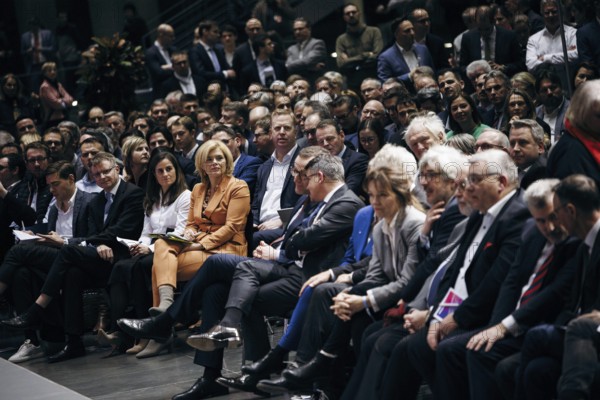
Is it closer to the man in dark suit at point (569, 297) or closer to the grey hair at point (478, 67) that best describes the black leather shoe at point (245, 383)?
the man in dark suit at point (569, 297)

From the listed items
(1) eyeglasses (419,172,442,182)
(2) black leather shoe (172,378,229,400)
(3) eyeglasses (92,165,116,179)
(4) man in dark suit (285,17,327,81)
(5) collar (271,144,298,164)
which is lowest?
(2) black leather shoe (172,378,229,400)

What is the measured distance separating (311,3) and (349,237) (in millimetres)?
9477

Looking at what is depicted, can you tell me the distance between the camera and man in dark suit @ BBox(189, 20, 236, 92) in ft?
43.6

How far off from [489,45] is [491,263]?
654 cm

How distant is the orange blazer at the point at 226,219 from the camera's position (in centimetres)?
723

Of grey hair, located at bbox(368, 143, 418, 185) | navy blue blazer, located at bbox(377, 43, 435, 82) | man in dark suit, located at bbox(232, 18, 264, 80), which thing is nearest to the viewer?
grey hair, located at bbox(368, 143, 418, 185)

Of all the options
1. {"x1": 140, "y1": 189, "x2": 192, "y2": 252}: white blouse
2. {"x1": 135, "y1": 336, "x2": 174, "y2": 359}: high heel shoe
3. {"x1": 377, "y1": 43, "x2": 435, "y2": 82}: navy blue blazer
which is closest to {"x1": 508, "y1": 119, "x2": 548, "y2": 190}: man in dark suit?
{"x1": 140, "y1": 189, "x2": 192, "y2": 252}: white blouse

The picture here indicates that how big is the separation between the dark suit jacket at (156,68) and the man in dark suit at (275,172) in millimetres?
5879

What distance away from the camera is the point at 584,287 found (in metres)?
4.15

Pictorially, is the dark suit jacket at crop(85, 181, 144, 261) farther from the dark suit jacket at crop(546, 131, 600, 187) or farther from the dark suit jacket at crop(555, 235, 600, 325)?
the dark suit jacket at crop(555, 235, 600, 325)

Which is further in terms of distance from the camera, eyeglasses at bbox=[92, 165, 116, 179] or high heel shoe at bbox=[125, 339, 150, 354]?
eyeglasses at bbox=[92, 165, 116, 179]

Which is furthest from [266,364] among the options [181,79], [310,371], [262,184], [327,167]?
[181,79]

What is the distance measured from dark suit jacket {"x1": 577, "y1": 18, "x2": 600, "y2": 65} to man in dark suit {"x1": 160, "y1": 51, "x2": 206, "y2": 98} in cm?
542

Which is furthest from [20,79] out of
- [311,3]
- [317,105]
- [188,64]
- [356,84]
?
[317,105]
